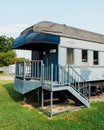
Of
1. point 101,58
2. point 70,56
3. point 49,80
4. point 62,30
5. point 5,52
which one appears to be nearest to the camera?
point 49,80

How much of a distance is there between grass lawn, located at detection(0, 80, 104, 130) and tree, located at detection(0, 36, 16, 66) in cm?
3609

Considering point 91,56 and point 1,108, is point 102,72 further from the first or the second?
point 1,108

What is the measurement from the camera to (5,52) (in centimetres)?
4753

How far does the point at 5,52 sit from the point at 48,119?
42.2 m

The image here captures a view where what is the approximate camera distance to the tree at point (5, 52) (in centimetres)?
4400

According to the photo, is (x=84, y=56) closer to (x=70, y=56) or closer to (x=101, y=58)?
(x=70, y=56)

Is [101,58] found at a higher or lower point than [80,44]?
lower

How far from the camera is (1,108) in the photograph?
9.16 metres

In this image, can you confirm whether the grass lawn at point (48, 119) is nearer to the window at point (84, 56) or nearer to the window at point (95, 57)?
the window at point (84, 56)

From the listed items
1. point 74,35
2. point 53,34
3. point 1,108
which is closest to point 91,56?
point 74,35

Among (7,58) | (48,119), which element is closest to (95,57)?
(48,119)

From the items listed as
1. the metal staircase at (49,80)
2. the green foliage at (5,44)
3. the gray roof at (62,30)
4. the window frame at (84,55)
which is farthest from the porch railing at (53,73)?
→ the green foliage at (5,44)

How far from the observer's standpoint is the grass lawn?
264 inches

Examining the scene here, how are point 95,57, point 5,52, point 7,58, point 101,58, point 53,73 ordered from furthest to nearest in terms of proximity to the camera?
1. point 5,52
2. point 7,58
3. point 101,58
4. point 95,57
5. point 53,73
